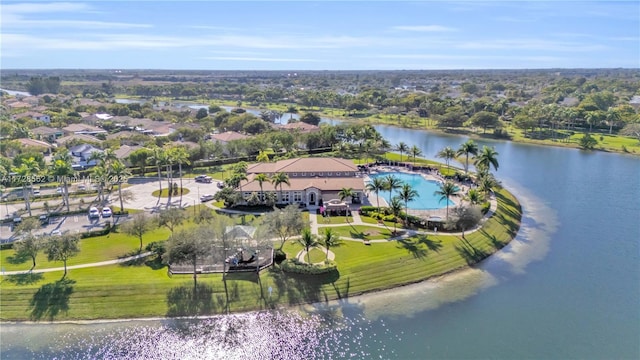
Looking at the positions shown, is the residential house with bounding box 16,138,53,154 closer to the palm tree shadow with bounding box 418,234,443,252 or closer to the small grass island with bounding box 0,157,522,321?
the small grass island with bounding box 0,157,522,321

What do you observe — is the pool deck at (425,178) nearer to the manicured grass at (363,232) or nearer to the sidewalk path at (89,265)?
the manicured grass at (363,232)

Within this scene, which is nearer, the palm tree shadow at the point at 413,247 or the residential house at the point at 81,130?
the palm tree shadow at the point at 413,247

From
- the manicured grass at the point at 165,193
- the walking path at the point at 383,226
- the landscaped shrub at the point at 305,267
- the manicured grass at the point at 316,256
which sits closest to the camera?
the landscaped shrub at the point at 305,267

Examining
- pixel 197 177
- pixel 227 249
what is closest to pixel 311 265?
pixel 227 249

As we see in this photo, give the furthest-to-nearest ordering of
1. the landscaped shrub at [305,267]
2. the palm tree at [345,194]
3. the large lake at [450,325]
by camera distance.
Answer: the palm tree at [345,194], the landscaped shrub at [305,267], the large lake at [450,325]

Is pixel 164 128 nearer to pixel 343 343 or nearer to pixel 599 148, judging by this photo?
pixel 343 343

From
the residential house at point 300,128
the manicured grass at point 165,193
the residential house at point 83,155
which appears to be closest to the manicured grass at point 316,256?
the manicured grass at point 165,193

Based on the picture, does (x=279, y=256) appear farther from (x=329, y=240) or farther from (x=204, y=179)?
(x=204, y=179)

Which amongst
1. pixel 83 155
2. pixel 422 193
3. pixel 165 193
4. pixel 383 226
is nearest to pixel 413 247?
pixel 383 226
